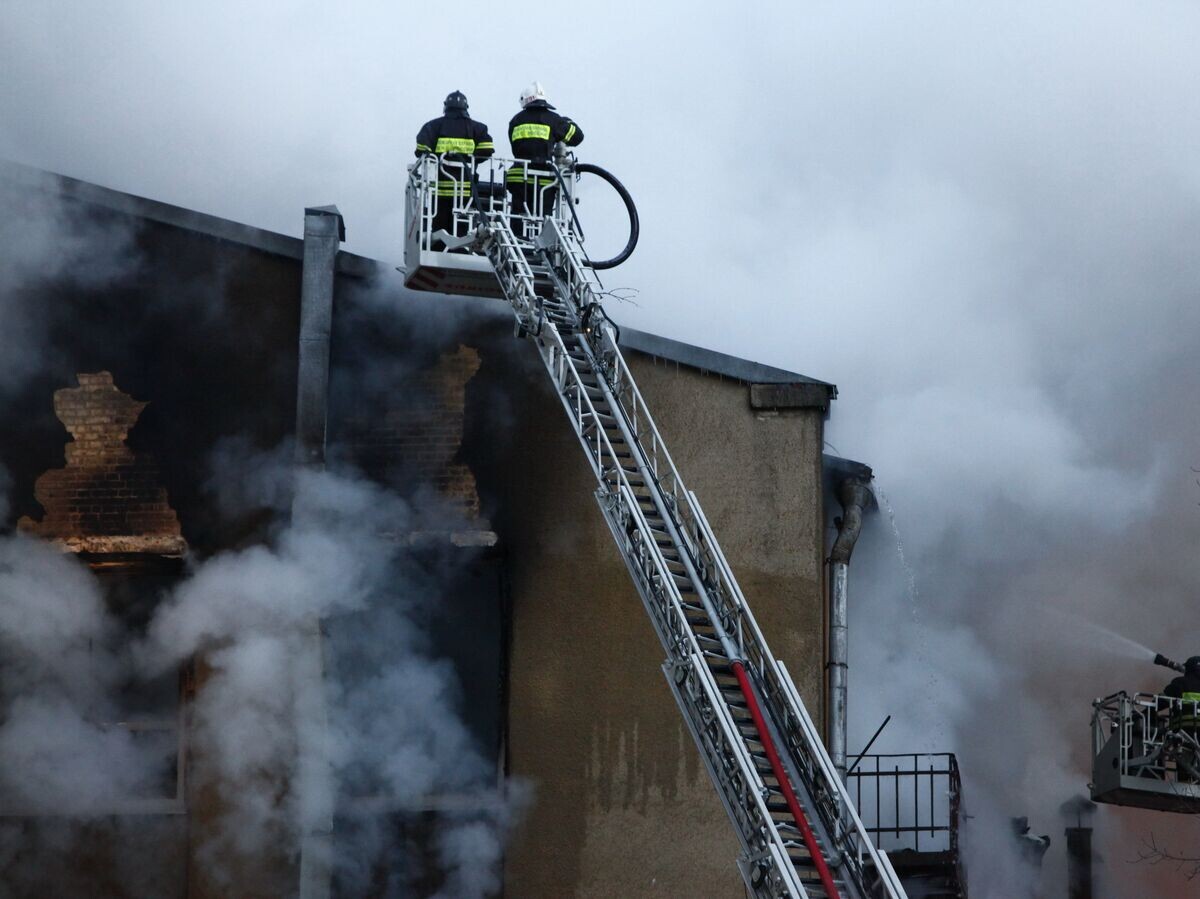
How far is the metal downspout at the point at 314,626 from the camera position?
11.8 m

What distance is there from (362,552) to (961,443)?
5.27 meters

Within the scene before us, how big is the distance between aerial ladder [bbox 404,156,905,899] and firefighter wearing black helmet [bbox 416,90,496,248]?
0.12 ft

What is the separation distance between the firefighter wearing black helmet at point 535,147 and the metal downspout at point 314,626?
1664mm

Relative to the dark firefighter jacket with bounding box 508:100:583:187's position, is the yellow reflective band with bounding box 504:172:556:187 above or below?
below

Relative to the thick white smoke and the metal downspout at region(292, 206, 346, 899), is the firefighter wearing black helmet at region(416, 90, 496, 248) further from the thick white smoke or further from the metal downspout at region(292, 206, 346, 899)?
the thick white smoke

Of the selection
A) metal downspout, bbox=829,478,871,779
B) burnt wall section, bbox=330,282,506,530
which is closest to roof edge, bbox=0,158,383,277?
burnt wall section, bbox=330,282,506,530

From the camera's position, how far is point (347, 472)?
12453 mm

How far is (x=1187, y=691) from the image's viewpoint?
35.0 feet

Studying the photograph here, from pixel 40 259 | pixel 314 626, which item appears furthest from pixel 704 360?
pixel 40 259

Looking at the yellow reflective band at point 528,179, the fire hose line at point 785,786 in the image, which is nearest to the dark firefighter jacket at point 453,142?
the yellow reflective band at point 528,179

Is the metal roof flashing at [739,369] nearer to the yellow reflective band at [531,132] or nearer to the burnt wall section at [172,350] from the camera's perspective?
the yellow reflective band at [531,132]

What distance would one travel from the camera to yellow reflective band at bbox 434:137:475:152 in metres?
11.7

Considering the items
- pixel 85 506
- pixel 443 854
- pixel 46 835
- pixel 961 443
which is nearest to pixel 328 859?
pixel 443 854

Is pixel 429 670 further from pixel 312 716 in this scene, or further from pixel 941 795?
pixel 941 795
